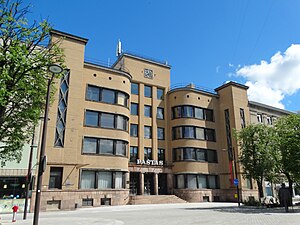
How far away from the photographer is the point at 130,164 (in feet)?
115

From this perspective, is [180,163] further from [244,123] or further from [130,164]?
[244,123]

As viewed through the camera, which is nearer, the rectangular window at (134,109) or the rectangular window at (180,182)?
the rectangular window at (180,182)

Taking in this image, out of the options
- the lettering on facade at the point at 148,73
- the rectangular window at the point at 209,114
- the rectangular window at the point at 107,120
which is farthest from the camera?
the rectangular window at the point at 209,114

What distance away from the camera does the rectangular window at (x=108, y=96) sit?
33.3m

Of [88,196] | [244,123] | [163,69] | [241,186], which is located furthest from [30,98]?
[244,123]

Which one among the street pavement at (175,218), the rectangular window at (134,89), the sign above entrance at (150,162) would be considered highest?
the rectangular window at (134,89)

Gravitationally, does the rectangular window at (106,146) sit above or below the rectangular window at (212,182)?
above

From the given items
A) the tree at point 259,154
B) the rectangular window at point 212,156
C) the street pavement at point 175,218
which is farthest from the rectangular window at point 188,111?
the street pavement at point 175,218

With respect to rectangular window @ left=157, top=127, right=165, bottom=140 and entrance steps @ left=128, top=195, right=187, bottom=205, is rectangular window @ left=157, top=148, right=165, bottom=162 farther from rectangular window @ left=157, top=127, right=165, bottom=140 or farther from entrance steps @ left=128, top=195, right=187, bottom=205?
entrance steps @ left=128, top=195, right=187, bottom=205

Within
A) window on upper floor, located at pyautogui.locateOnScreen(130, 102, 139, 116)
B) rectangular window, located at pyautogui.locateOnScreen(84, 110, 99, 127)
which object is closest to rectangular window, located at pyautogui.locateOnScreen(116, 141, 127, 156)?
rectangular window, located at pyautogui.locateOnScreen(84, 110, 99, 127)

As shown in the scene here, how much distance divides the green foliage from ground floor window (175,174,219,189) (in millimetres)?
13321

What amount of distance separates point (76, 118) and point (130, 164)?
980cm

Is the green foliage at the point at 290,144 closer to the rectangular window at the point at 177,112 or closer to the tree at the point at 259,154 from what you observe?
the tree at the point at 259,154

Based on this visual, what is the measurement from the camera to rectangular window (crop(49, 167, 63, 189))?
27297 mm
